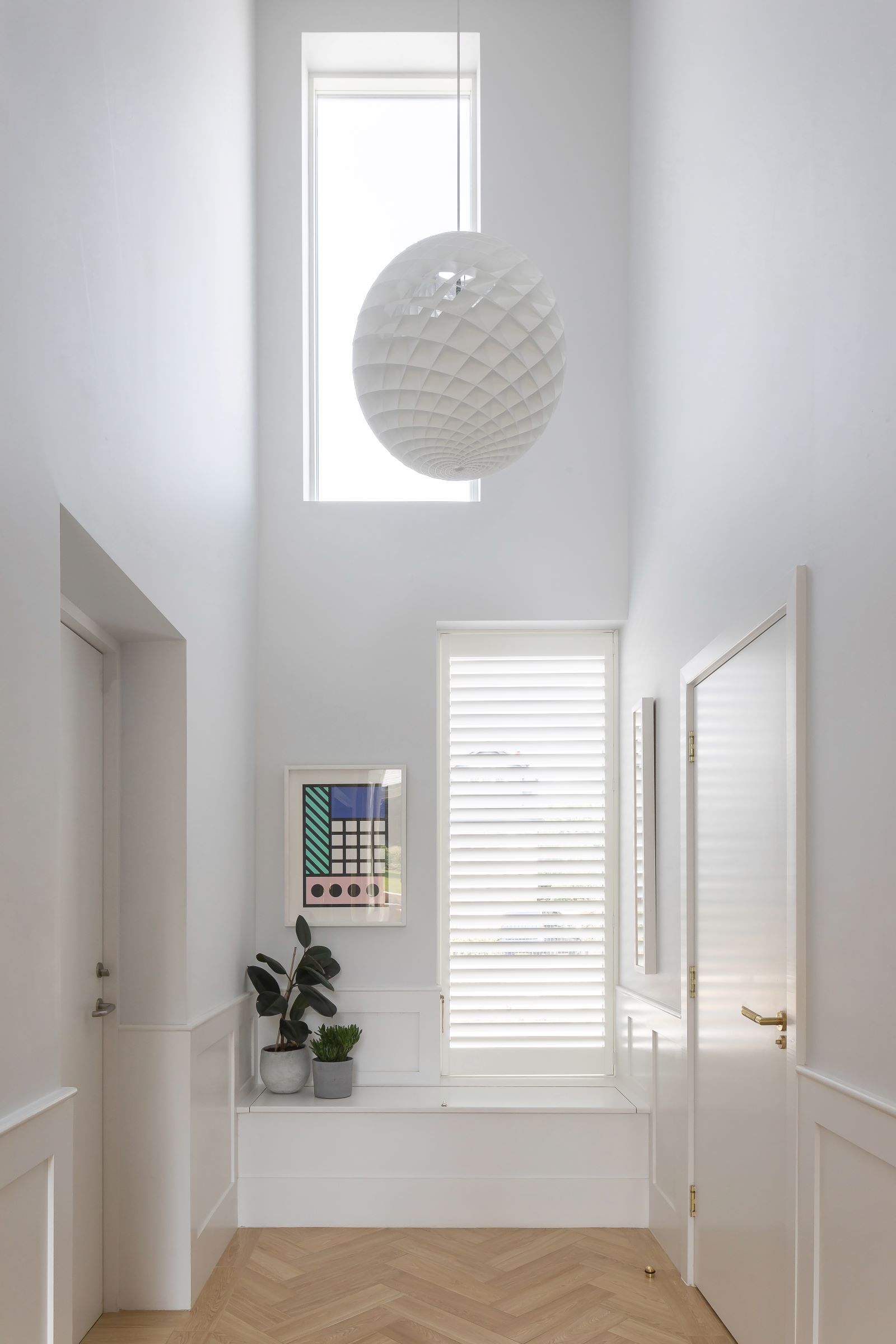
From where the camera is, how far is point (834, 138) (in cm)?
223

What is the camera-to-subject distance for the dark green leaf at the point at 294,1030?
4.09m

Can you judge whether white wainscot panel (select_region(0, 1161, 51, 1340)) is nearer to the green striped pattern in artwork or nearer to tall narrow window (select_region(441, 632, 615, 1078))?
the green striped pattern in artwork

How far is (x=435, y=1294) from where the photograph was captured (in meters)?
3.34

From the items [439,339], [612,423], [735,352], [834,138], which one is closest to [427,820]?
[612,423]

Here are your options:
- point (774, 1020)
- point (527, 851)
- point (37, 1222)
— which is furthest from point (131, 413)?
point (527, 851)

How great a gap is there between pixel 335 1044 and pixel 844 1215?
2.40 metres

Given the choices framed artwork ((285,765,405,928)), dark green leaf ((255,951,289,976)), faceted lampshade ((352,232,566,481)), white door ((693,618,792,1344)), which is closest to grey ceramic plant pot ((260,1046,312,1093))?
dark green leaf ((255,951,289,976))

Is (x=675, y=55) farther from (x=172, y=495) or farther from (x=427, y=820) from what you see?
(x=427, y=820)

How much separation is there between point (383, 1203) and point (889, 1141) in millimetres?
2521

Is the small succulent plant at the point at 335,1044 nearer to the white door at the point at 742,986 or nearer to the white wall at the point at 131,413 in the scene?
the white wall at the point at 131,413

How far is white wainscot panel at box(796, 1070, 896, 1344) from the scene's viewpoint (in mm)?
1896

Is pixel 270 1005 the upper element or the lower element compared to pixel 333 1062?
upper

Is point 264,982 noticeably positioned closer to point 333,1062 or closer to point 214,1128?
point 333,1062

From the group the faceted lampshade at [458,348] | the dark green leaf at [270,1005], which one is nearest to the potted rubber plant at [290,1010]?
the dark green leaf at [270,1005]
